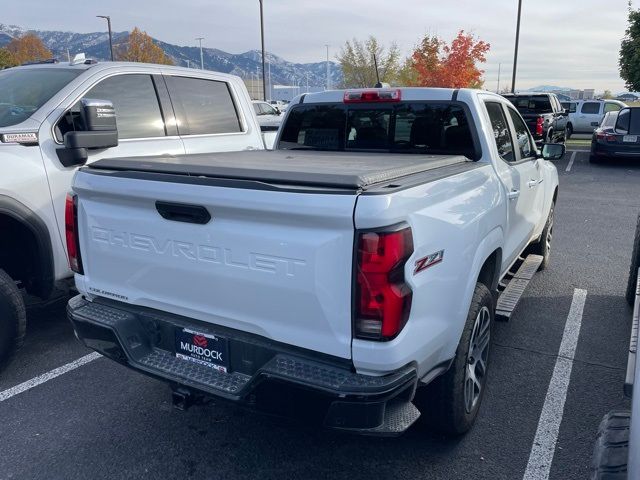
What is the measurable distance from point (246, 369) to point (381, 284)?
2.58 ft

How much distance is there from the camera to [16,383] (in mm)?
3656

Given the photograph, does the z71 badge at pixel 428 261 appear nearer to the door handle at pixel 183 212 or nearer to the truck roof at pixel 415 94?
the door handle at pixel 183 212

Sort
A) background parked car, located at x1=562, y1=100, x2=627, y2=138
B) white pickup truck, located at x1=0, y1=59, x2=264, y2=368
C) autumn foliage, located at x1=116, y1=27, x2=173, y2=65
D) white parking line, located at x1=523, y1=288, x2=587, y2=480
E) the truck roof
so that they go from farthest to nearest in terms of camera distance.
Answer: autumn foliage, located at x1=116, y1=27, x2=173, y2=65 → background parked car, located at x1=562, y1=100, x2=627, y2=138 → the truck roof → white pickup truck, located at x1=0, y1=59, x2=264, y2=368 → white parking line, located at x1=523, y1=288, x2=587, y2=480

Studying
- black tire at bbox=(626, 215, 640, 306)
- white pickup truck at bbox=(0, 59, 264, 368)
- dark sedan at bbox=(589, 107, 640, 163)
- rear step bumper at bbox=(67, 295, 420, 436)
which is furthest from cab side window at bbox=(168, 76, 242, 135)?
dark sedan at bbox=(589, 107, 640, 163)

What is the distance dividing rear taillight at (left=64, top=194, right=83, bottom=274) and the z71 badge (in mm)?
1840

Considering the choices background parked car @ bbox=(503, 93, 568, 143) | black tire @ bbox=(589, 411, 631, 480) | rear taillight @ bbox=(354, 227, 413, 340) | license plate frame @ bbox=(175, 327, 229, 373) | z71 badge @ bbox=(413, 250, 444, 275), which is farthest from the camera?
background parked car @ bbox=(503, 93, 568, 143)

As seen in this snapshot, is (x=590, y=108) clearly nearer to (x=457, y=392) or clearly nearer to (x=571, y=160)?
(x=571, y=160)

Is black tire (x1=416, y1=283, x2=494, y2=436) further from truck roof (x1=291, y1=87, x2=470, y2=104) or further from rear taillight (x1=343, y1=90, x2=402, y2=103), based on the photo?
rear taillight (x1=343, y1=90, x2=402, y2=103)

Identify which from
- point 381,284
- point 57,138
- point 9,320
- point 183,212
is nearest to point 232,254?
point 183,212

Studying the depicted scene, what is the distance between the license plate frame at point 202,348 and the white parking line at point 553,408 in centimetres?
167

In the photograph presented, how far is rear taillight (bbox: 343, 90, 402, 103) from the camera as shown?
4012 mm

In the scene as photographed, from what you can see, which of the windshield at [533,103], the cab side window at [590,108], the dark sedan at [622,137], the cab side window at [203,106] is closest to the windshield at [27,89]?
the cab side window at [203,106]

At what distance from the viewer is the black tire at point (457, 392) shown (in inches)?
107

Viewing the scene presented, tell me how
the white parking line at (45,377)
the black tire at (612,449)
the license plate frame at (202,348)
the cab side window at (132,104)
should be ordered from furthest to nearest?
the cab side window at (132,104)
the white parking line at (45,377)
the license plate frame at (202,348)
the black tire at (612,449)
